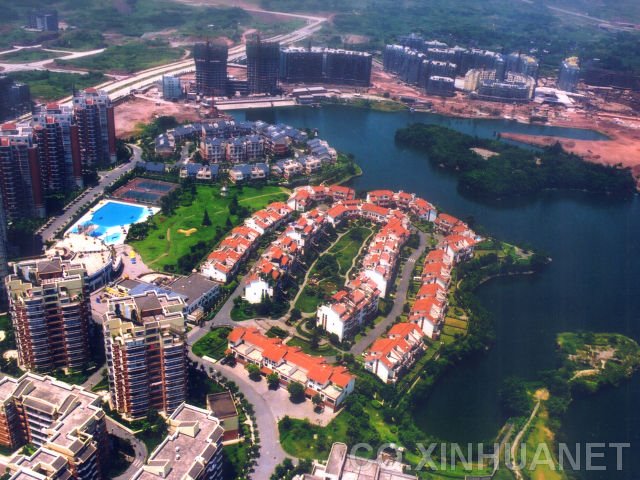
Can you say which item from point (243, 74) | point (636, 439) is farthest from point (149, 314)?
point (243, 74)

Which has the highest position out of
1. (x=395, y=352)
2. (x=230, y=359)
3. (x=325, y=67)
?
(x=325, y=67)

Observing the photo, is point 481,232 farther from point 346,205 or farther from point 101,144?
point 101,144

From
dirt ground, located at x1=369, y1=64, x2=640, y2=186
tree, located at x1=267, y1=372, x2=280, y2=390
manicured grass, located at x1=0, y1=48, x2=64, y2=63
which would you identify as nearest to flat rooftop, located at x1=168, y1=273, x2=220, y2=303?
tree, located at x1=267, y1=372, x2=280, y2=390

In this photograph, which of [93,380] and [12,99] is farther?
[12,99]

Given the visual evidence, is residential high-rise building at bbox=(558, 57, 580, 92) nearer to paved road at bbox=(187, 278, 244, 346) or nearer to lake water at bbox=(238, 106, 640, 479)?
lake water at bbox=(238, 106, 640, 479)

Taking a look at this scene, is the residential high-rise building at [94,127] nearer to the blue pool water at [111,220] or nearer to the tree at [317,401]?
the blue pool water at [111,220]

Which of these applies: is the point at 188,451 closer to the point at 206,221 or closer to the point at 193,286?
the point at 193,286

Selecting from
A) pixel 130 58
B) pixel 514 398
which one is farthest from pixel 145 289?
pixel 130 58
